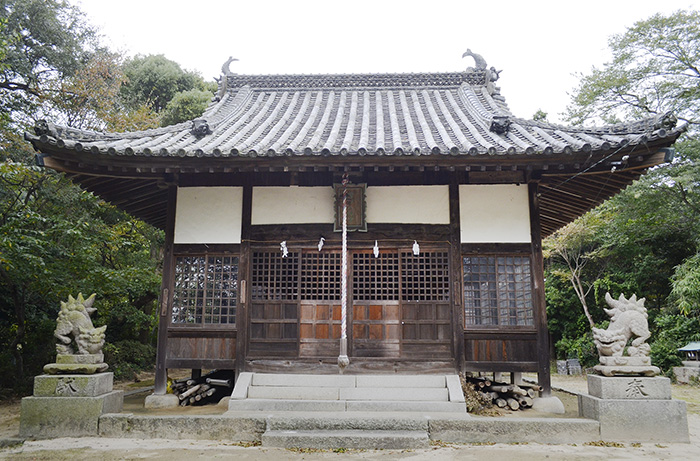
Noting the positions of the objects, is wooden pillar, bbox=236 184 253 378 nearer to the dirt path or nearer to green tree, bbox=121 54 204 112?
the dirt path

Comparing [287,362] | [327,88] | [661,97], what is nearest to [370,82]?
[327,88]

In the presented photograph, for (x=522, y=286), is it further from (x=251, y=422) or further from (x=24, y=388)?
(x=24, y=388)

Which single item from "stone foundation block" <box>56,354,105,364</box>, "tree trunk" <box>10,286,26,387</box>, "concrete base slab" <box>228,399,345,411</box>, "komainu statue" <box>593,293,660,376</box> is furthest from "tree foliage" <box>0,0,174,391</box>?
"komainu statue" <box>593,293,660,376</box>

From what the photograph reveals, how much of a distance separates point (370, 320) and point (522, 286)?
2.98 meters

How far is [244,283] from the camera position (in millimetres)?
8875

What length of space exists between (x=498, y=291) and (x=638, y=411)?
9.28ft

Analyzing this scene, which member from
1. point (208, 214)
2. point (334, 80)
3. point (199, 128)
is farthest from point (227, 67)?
point (208, 214)

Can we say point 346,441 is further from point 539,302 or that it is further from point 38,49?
point 38,49

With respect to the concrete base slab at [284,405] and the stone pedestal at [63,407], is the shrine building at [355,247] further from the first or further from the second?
the stone pedestal at [63,407]

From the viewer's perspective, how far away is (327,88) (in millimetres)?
13469

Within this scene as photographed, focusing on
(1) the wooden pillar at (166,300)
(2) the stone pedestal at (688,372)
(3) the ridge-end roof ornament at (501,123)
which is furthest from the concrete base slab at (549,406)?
(2) the stone pedestal at (688,372)

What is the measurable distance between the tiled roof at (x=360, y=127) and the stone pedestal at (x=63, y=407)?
151 inches

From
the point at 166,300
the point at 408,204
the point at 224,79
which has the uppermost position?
the point at 224,79

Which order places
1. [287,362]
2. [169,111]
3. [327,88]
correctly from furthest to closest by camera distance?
[169,111] → [327,88] → [287,362]
